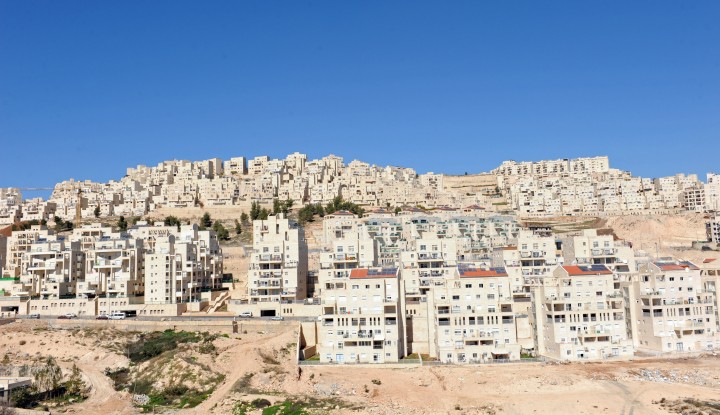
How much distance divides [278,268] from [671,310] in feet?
106

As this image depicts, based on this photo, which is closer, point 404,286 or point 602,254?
point 404,286

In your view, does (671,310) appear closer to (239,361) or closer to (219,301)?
(239,361)

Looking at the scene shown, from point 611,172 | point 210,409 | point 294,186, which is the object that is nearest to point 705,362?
point 210,409

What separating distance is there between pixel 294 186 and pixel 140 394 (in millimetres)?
75855

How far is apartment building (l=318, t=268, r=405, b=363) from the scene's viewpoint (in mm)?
44938

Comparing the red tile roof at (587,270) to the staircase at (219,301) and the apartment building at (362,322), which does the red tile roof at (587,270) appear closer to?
the apartment building at (362,322)

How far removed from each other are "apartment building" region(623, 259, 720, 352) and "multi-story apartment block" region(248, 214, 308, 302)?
1079 inches

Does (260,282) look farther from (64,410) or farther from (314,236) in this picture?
(314,236)

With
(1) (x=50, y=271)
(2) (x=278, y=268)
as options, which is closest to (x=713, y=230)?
(2) (x=278, y=268)

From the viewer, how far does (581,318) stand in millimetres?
45719

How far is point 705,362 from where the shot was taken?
144 ft

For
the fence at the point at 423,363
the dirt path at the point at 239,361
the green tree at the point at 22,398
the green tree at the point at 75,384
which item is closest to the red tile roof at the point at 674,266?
the fence at the point at 423,363

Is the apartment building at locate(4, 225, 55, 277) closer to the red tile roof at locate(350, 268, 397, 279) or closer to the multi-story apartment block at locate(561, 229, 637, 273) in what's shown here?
the red tile roof at locate(350, 268, 397, 279)

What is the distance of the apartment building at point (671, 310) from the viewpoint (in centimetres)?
4656
